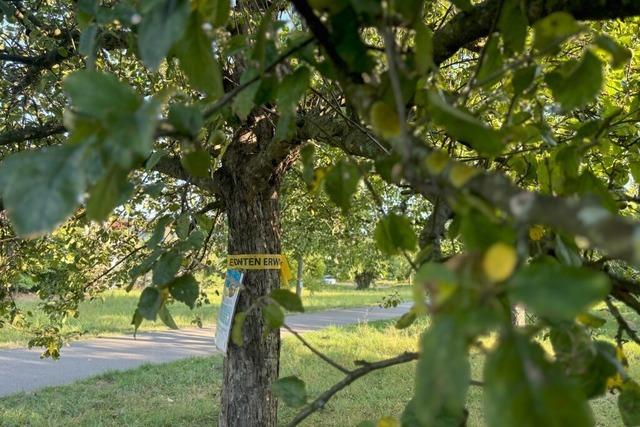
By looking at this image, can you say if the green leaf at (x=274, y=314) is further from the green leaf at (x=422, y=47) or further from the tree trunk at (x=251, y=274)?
the tree trunk at (x=251, y=274)

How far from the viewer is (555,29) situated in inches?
20.1

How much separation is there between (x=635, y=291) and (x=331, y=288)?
2555 cm

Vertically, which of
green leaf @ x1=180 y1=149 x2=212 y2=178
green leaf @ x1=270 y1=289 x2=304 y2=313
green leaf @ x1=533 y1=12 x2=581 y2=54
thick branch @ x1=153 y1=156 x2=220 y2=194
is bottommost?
green leaf @ x1=270 y1=289 x2=304 y2=313

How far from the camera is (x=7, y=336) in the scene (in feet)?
30.6

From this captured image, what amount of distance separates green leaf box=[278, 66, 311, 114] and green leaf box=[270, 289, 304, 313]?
264 millimetres

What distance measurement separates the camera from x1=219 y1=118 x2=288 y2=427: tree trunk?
2762mm

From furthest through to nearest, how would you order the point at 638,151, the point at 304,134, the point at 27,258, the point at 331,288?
the point at 331,288 → the point at 27,258 → the point at 304,134 → the point at 638,151

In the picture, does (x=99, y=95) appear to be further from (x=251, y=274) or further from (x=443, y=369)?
(x=251, y=274)

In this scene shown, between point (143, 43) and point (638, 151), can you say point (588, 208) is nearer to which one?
point (143, 43)

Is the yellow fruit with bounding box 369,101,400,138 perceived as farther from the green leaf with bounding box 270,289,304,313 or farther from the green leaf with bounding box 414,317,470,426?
the green leaf with bounding box 270,289,304,313

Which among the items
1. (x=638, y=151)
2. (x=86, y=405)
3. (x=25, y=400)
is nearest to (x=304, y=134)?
(x=638, y=151)

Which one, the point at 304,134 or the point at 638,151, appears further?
the point at 304,134

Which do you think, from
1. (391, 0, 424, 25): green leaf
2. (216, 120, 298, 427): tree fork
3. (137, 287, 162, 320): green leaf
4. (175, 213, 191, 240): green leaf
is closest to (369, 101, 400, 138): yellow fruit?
(391, 0, 424, 25): green leaf

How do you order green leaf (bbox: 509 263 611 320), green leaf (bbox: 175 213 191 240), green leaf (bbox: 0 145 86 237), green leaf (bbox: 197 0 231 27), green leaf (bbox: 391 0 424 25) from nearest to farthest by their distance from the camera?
1. green leaf (bbox: 509 263 611 320)
2. green leaf (bbox: 0 145 86 237)
3. green leaf (bbox: 391 0 424 25)
4. green leaf (bbox: 197 0 231 27)
5. green leaf (bbox: 175 213 191 240)
